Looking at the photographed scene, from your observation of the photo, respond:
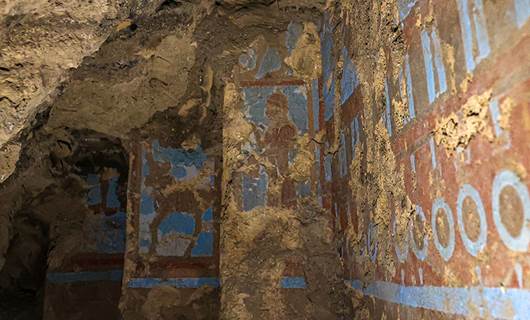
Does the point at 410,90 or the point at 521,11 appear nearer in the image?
the point at 521,11

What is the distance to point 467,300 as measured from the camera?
83cm

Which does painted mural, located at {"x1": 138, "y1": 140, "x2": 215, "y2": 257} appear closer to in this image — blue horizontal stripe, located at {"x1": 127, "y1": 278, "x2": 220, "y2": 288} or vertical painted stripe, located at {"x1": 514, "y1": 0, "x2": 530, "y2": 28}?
blue horizontal stripe, located at {"x1": 127, "y1": 278, "x2": 220, "y2": 288}

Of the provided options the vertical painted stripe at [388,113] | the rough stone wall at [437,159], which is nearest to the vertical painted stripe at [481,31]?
the rough stone wall at [437,159]

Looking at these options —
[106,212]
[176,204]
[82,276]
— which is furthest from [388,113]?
[82,276]

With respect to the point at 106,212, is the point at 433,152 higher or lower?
lower

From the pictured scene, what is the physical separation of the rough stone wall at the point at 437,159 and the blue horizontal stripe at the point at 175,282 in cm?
123

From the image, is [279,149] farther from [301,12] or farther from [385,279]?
[385,279]

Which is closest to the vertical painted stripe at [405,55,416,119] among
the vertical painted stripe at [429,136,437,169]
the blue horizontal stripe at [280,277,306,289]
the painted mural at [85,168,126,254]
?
the vertical painted stripe at [429,136,437,169]

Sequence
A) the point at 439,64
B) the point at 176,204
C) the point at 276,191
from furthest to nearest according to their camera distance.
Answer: the point at 176,204, the point at 276,191, the point at 439,64

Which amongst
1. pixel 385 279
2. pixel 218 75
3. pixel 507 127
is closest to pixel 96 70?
pixel 218 75

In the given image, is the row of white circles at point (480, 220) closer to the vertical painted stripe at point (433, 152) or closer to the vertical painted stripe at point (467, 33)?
the vertical painted stripe at point (433, 152)

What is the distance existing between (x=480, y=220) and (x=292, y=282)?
1151 millimetres

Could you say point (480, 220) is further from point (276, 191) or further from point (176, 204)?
point (176, 204)

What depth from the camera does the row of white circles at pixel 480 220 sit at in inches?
26.4
